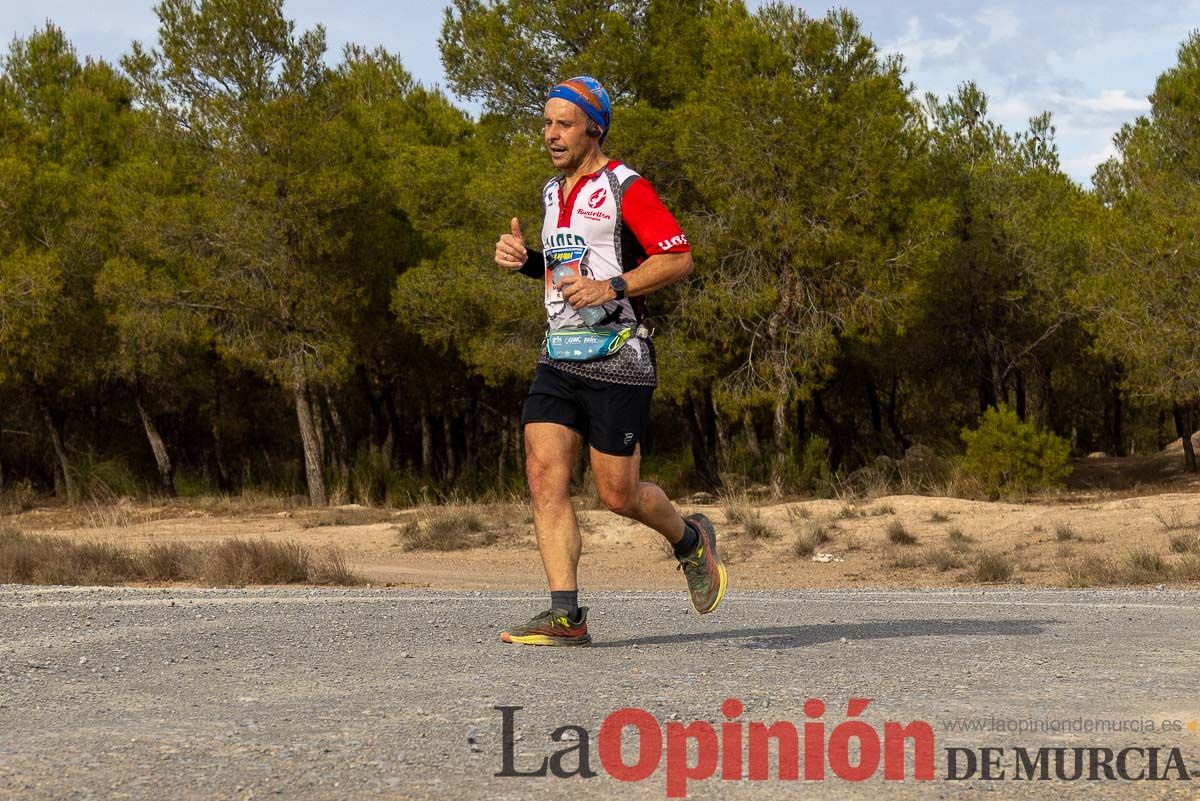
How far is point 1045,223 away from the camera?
104 ft

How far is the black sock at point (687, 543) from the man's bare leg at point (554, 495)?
0.45 m

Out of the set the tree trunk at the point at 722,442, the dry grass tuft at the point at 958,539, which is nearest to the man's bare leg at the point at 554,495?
the dry grass tuft at the point at 958,539

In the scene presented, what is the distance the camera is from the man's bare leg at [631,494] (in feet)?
Answer: 18.8

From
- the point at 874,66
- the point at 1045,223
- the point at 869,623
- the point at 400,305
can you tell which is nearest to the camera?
the point at 869,623

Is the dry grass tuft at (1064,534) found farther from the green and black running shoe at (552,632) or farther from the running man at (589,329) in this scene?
the green and black running shoe at (552,632)

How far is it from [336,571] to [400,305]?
51.0ft

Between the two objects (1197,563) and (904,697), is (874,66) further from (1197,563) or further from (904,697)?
(904,697)

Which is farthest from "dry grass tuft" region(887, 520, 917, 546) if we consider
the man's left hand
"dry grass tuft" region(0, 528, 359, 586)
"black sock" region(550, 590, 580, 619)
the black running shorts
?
the man's left hand

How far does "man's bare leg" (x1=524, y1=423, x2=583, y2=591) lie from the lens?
229 inches

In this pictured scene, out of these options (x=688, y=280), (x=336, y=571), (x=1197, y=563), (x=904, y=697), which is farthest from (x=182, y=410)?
(x=904, y=697)

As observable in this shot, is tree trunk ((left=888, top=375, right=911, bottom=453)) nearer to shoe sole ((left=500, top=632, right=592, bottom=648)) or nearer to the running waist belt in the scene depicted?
shoe sole ((left=500, top=632, right=592, bottom=648))

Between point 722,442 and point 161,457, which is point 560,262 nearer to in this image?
point 722,442

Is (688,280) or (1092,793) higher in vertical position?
(688,280)

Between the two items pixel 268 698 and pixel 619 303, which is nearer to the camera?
pixel 268 698
